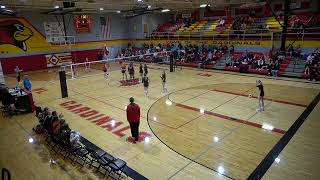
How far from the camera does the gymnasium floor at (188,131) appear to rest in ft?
24.3

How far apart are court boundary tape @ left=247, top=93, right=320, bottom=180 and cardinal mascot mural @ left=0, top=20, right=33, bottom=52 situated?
25873 mm

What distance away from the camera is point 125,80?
20297mm

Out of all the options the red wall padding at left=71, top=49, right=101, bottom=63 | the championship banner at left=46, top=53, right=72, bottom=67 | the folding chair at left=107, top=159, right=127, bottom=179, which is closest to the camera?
the folding chair at left=107, top=159, right=127, bottom=179

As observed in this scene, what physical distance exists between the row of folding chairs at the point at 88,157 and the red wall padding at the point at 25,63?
19.6m

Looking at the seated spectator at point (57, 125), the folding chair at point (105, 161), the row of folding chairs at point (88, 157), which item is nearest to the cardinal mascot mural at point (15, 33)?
the row of folding chairs at point (88, 157)

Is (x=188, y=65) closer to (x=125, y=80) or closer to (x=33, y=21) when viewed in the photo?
(x=125, y=80)

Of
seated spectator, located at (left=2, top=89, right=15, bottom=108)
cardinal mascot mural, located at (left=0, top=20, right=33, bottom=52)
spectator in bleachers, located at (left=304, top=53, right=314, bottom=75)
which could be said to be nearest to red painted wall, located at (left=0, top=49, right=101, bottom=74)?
cardinal mascot mural, located at (left=0, top=20, right=33, bottom=52)

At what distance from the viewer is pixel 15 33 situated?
2461cm

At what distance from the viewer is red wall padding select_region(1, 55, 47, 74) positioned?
2480 cm

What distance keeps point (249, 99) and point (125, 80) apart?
1038 centimetres

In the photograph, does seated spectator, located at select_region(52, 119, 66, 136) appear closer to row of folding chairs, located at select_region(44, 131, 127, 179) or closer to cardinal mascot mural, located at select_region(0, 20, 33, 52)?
row of folding chairs, located at select_region(44, 131, 127, 179)

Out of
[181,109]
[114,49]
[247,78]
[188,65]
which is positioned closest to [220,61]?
[188,65]

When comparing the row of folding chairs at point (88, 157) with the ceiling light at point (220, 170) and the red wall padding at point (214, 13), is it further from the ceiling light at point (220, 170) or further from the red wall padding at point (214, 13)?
the red wall padding at point (214, 13)

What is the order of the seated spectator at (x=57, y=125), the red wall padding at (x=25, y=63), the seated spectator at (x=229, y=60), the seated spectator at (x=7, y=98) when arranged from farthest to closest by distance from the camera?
1. the red wall padding at (x=25, y=63)
2. the seated spectator at (x=229, y=60)
3. the seated spectator at (x=7, y=98)
4. the seated spectator at (x=57, y=125)
